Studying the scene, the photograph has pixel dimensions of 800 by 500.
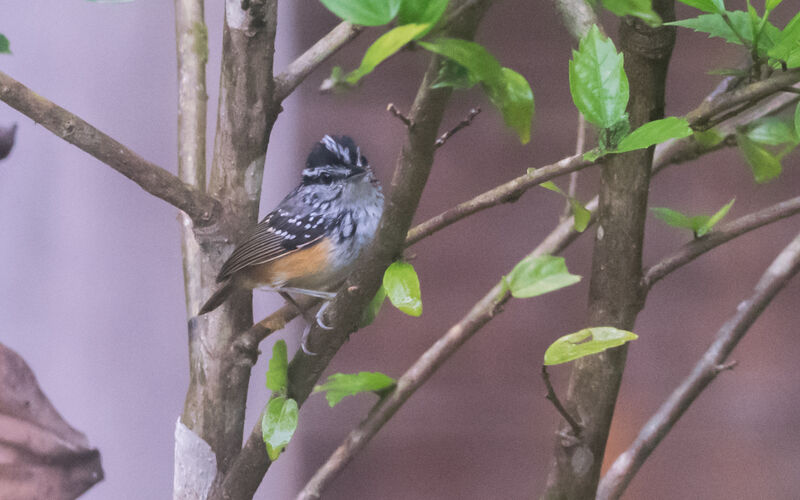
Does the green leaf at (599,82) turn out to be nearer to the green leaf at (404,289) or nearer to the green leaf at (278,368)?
the green leaf at (404,289)

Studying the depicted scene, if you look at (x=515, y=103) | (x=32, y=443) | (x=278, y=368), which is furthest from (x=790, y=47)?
A: (x=32, y=443)

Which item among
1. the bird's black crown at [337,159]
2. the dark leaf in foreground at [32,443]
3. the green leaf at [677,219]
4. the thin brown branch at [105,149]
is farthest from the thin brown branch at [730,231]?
the dark leaf in foreground at [32,443]

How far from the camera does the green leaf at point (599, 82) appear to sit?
1.02 ft

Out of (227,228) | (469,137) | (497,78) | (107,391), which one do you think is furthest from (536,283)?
(107,391)

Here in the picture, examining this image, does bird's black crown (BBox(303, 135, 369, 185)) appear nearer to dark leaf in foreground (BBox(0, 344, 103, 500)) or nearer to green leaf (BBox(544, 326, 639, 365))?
green leaf (BBox(544, 326, 639, 365))

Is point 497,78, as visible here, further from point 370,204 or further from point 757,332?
point 757,332

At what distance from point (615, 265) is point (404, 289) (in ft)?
0.58

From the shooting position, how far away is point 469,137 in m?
0.70

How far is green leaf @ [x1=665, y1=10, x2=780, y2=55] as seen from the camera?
0.33m

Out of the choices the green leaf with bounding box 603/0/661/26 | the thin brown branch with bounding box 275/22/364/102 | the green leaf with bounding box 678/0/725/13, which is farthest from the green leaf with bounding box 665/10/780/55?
the thin brown branch with bounding box 275/22/364/102

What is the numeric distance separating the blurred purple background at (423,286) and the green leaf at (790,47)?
0.24 metres

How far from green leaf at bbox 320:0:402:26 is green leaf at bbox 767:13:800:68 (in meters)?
0.22

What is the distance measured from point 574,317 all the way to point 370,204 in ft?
1.13

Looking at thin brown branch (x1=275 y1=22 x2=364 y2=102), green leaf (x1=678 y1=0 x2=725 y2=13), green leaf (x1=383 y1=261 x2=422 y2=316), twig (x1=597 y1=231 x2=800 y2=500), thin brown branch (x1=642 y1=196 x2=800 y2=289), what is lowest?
twig (x1=597 y1=231 x2=800 y2=500)
